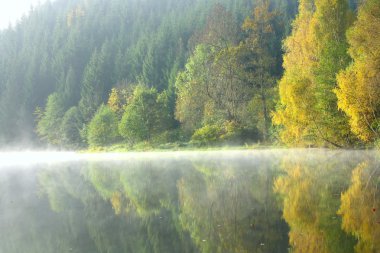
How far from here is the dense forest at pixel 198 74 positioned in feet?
105

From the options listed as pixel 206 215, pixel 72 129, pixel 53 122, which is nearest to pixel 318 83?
pixel 206 215

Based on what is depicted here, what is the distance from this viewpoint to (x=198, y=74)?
58781mm

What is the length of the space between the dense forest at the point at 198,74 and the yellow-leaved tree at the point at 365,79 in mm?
66

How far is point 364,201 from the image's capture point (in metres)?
12.0

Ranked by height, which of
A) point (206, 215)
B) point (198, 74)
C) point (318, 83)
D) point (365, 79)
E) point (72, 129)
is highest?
point (198, 74)

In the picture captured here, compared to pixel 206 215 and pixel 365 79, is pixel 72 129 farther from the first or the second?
pixel 206 215

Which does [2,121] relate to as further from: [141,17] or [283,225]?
[283,225]

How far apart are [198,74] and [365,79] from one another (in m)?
35.8

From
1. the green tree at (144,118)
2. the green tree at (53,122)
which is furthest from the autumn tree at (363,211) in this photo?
the green tree at (53,122)

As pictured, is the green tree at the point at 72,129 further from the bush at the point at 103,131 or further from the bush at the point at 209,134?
the bush at the point at 209,134

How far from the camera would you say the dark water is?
9.04m

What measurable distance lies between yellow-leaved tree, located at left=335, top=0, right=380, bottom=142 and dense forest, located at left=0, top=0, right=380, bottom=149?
66 millimetres

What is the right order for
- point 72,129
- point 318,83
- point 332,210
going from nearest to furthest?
point 332,210 → point 318,83 → point 72,129

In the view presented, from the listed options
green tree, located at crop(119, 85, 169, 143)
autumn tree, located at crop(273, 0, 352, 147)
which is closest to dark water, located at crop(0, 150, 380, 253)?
autumn tree, located at crop(273, 0, 352, 147)
